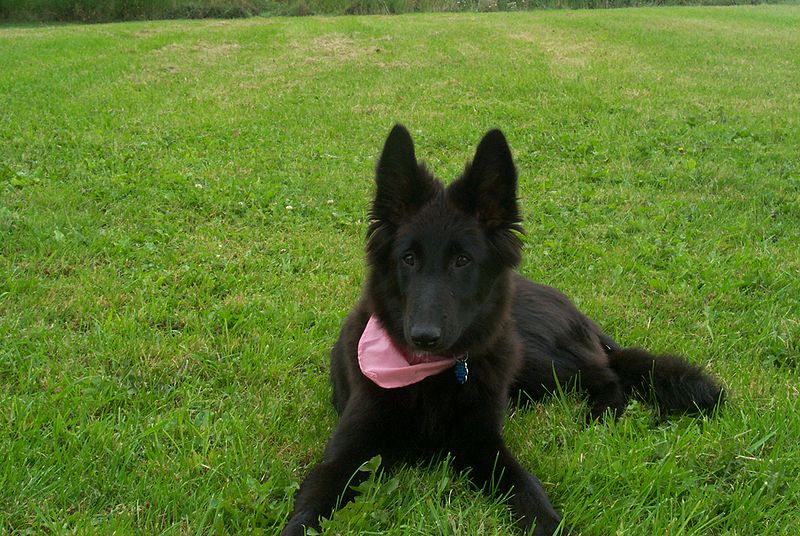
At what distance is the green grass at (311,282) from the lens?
267 cm

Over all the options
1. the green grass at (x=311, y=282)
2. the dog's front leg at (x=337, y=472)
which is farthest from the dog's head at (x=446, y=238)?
the green grass at (x=311, y=282)

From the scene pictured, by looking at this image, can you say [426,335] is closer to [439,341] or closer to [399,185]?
[439,341]

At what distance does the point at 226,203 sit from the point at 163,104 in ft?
18.9

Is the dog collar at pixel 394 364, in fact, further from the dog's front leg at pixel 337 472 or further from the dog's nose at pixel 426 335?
the dog's nose at pixel 426 335

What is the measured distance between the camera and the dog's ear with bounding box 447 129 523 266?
3059 mm

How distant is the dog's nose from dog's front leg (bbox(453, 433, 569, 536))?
1.73 ft

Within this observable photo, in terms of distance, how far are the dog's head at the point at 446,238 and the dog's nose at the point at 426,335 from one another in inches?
6.3

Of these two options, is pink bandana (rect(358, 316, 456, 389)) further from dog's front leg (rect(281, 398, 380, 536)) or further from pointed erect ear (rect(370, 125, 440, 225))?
pointed erect ear (rect(370, 125, 440, 225))

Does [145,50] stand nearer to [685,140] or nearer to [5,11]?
[685,140]

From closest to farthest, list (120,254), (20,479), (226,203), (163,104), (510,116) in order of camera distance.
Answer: (20,479) → (120,254) → (226,203) → (510,116) → (163,104)

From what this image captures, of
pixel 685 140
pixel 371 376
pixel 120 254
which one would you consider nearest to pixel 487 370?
pixel 371 376

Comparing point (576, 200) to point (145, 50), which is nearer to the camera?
point (576, 200)

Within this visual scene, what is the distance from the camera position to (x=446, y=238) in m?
3.03

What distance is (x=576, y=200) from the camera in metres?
6.91
